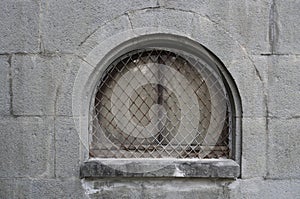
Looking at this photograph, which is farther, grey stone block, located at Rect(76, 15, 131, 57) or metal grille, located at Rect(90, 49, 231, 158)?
metal grille, located at Rect(90, 49, 231, 158)

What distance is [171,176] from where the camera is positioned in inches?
111

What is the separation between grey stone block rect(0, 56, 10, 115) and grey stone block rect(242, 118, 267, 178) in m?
2.18

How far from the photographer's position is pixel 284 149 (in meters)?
2.80

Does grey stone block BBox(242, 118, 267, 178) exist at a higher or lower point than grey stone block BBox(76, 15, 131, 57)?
lower

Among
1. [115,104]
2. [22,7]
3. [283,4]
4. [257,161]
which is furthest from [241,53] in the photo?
[22,7]

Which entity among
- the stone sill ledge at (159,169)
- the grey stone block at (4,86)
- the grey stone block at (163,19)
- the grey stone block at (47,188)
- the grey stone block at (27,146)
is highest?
the grey stone block at (163,19)

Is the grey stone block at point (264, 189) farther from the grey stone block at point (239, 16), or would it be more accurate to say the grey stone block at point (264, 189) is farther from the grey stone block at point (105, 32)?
the grey stone block at point (105, 32)

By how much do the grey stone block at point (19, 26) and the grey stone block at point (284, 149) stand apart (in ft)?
7.58

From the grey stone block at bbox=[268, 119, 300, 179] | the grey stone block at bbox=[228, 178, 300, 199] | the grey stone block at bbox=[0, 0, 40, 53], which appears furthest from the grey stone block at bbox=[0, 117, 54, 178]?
the grey stone block at bbox=[268, 119, 300, 179]

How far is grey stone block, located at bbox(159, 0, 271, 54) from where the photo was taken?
2.74 m

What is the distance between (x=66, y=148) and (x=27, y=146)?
36cm

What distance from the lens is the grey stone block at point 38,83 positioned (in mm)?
2779

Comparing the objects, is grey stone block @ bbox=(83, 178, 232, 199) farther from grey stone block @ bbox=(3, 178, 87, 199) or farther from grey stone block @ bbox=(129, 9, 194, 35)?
grey stone block @ bbox=(129, 9, 194, 35)

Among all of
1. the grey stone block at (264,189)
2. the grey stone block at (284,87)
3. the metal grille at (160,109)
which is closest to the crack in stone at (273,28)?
the grey stone block at (284,87)
